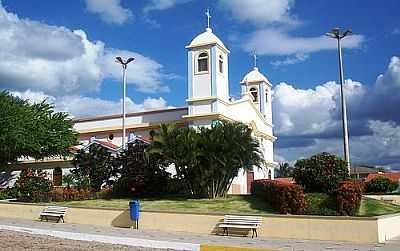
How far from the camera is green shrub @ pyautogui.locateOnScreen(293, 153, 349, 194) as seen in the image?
866 inches

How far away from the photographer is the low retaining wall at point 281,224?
56.2ft

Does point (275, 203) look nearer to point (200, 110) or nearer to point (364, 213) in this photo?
point (364, 213)

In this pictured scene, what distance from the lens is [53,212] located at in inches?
912

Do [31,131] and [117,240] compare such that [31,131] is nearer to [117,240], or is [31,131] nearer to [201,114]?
[201,114]

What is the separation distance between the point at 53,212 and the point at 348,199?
1264cm

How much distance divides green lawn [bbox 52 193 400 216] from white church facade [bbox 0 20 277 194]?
1222cm

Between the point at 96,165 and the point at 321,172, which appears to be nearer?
the point at 321,172

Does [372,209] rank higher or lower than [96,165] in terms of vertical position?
lower

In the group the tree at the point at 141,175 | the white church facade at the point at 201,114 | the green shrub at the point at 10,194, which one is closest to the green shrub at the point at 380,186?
the white church facade at the point at 201,114

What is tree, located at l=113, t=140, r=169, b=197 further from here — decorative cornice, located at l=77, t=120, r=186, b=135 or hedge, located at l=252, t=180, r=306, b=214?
decorative cornice, located at l=77, t=120, r=186, b=135

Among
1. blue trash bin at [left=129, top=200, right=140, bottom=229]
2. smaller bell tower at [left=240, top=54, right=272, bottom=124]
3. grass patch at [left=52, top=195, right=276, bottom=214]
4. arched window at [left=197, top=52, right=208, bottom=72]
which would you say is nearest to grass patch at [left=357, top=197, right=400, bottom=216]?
grass patch at [left=52, top=195, right=276, bottom=214]

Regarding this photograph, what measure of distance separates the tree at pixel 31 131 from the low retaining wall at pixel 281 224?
17.2 meters

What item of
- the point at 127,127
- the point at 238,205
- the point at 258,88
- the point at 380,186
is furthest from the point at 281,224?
the point at 258,88

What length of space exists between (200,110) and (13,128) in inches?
568
